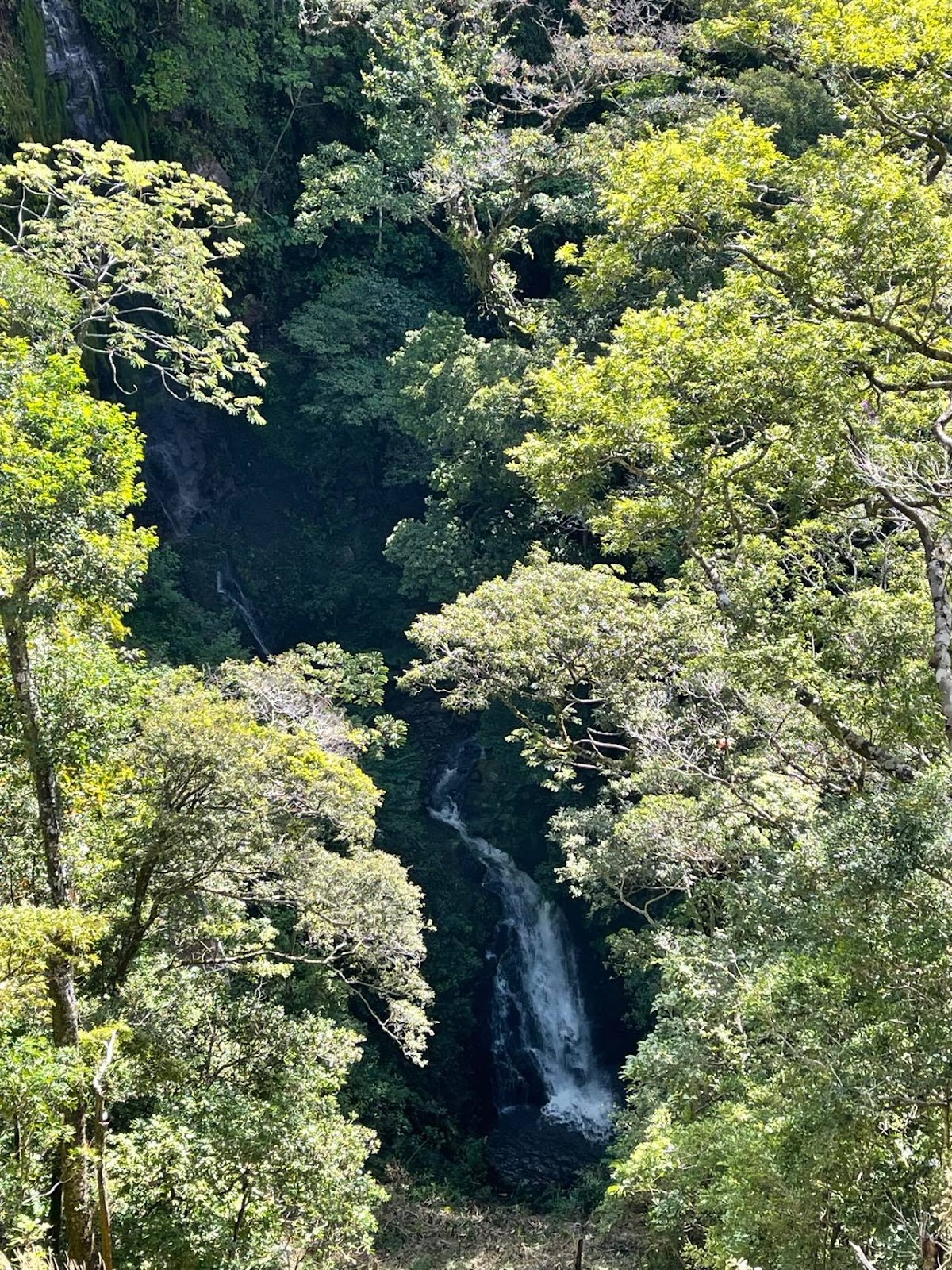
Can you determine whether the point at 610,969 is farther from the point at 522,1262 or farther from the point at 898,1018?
the point at 898,1018

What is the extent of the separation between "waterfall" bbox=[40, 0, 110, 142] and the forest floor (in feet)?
53.5

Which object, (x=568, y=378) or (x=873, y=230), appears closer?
(x=873, y=230)

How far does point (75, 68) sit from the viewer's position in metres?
15.9

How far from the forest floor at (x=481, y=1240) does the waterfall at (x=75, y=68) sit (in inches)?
643

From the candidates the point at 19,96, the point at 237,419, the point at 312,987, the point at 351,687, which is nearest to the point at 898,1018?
the point at 312,987

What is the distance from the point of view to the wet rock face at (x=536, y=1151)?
14.0 metres

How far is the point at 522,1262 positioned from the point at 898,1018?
346 inches

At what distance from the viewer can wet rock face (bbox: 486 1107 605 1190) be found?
13984mm

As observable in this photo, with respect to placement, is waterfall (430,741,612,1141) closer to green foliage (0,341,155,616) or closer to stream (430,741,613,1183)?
stream (430,741,613,1183)

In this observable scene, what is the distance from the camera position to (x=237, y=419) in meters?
20.9

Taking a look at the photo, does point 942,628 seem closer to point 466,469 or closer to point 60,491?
point 60,491

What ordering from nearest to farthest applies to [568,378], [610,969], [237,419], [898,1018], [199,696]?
[898,1018] < [199,696] < [568,378] < [610,969] < [237,419]

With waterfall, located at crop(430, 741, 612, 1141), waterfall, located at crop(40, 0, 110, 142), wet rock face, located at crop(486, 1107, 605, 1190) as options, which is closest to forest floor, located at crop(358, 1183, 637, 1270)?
wet rock face, located at crop(486, 1107, 605, 1190)

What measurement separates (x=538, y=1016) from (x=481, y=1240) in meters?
4.26
